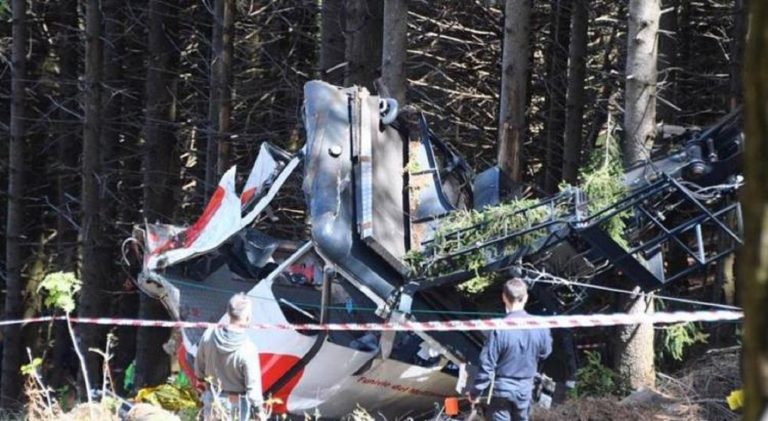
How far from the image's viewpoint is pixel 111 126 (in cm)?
2312

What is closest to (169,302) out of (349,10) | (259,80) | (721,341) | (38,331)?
(721,341)

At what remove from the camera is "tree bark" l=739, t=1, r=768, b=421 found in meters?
1.54

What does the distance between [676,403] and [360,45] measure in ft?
26.9

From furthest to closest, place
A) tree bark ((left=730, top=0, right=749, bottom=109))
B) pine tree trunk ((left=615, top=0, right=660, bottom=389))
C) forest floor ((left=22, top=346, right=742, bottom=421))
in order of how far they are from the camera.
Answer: tree bark ((left=730, top=0, right=749, bottom=109)) → pine tree trunk ((left=615, top=0, right=660, bottom=389)) → forest floor ((left=22, top=346, right=742, bottom=421))

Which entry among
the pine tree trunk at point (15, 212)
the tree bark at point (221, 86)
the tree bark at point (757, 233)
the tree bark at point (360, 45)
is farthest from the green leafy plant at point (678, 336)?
the pine tree trunk at point (15, 212)

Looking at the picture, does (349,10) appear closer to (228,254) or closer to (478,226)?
(228,254)

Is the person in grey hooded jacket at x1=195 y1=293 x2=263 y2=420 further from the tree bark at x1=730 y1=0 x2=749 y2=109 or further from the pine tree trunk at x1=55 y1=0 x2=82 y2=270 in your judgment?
the pine tree trunk at x1=55 y1=0 x2=82 y2=270

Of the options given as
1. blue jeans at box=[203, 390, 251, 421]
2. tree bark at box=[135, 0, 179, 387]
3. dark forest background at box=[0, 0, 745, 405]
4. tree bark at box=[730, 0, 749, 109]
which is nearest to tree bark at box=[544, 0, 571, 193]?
dark forest background at box=[0, 0, 745, 405]

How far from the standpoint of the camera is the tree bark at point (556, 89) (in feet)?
61.7

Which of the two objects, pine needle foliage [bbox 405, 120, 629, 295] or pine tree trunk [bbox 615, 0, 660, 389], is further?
pine tree trunk [bbox 615, 0, 660, 389]

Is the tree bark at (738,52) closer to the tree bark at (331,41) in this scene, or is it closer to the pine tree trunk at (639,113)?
the pine tree trunk at (639,113)

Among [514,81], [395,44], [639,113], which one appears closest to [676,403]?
[639,113]

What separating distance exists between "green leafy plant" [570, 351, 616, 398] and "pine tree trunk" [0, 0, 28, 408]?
12.3 meters

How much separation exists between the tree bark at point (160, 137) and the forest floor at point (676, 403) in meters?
12.2
